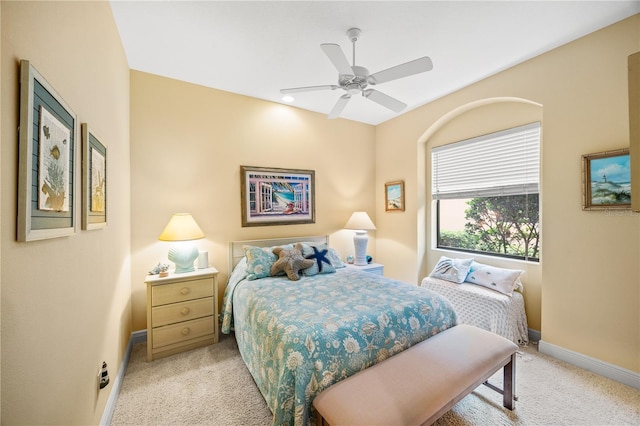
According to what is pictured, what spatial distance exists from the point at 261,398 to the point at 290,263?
3.90 feet

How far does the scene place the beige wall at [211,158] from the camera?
2791mm

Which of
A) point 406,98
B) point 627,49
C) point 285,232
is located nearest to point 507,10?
point 627,49

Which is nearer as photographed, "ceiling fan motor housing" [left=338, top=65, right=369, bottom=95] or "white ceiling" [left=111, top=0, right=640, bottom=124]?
"white ceiling" [left=111, top=0, right=640, bottom=124]

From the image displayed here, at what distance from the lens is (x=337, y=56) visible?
1803mm

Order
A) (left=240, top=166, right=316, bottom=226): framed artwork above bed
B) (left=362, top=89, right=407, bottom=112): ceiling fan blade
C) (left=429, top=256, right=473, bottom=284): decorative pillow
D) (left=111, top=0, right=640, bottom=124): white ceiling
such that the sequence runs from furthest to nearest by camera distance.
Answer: (left=240, top=166, right=316, bottom=226): framed artwork above bed
(left=429, top=256, right=473, bottom=284): decorative pillow
(left=362, top=89, right=407, bottom=112): ceiling fan blade
(left=111, top=0, right=640, bottom=124): white ceiling

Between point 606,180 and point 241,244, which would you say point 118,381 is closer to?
point 241,244

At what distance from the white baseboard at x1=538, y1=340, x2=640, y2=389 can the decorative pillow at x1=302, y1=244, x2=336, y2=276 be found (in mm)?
2207

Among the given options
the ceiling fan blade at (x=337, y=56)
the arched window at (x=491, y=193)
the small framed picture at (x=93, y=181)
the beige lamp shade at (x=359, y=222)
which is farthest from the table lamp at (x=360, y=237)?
the small framed picture at (x=93, y=181)

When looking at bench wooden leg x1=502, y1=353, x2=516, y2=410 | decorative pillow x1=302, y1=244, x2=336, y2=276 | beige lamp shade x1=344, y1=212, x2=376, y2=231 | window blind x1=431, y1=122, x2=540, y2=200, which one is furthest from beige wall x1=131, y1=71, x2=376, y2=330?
bench wooden leg x1=502, y1=353, x2=516, y2=410

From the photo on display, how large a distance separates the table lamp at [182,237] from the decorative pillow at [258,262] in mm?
552

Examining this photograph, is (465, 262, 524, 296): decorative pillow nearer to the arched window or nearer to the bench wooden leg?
the arched window

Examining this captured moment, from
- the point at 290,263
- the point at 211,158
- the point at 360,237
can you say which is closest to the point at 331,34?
the point at 211,158

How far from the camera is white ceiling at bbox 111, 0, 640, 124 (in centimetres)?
193

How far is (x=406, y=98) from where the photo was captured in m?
3.48
